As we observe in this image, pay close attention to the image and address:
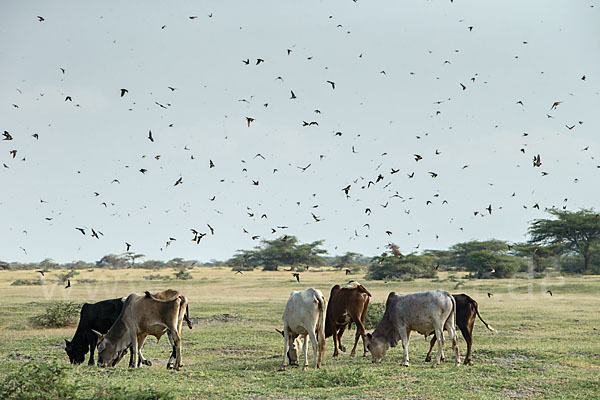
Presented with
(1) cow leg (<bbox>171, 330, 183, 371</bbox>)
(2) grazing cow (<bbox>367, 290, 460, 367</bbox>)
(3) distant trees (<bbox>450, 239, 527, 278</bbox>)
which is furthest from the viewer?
(3) distant trees (<bbox>450, 239, 527, 278</bbox>)

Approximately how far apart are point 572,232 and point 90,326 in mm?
61657

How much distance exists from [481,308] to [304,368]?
1869 cm

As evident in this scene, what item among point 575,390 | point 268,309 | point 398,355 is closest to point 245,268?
point 268,309

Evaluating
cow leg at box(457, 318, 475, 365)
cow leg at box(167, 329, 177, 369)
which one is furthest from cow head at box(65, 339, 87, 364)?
cow leg at box(457, 318, 475, 365)

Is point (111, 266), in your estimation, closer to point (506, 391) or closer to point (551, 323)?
point (551, 323)

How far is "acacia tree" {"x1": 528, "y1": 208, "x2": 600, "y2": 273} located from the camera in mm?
64500

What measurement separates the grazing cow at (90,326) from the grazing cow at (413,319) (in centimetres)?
671

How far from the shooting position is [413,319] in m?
15.1

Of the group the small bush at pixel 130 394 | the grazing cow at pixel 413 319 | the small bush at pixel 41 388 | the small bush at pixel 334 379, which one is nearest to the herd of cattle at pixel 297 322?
the grazing cow at pixel 413 319

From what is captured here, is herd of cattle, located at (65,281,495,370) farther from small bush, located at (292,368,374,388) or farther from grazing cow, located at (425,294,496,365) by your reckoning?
small bush, located at (292,368,374,388)

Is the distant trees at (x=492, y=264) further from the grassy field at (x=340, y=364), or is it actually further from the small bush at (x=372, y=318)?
the small bush at (x=372, y=318)

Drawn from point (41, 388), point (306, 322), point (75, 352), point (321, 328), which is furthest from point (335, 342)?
point (41, 388)

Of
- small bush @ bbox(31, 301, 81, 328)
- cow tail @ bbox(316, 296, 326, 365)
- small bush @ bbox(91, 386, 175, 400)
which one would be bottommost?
small bush @ bbox(31, 301, 81, 328)

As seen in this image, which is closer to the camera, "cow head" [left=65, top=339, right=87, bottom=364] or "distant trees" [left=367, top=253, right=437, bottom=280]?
"cow head" [left=65, top=339, right=87, bottom=364]
